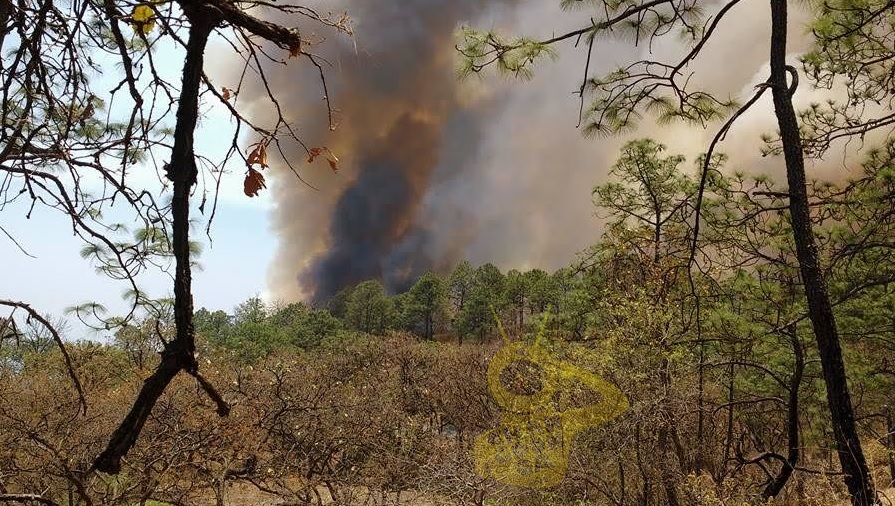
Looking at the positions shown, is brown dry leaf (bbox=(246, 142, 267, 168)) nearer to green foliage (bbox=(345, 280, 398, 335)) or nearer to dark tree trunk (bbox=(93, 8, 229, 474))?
dark tree trunk (bbox=(93, 8, 229, 474))

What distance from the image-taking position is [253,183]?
906mm

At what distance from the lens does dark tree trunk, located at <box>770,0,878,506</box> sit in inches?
119

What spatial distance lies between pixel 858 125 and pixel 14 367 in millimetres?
17003

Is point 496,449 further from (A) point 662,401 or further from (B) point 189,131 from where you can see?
(B) point 189,131

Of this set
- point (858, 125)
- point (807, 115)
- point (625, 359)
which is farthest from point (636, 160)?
point (858, 125)

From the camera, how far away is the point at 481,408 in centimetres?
1566

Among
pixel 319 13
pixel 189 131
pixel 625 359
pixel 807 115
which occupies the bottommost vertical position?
pixel 189 131

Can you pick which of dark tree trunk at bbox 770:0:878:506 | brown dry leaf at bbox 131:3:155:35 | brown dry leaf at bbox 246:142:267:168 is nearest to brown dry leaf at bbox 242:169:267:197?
brown dry leaf at bbox 246:142:267:168

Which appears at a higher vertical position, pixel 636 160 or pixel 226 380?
pixel 636 160

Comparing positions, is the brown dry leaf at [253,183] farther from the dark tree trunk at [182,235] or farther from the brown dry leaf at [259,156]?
the dark tree trunk at [182,235]

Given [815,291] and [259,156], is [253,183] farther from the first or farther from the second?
[815,291]

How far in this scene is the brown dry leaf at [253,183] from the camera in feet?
2.92

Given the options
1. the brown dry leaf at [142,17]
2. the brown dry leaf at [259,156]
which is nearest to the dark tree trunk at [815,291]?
the brown dry leaf at [259,156]

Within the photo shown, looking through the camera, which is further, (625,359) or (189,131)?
(625,359)
